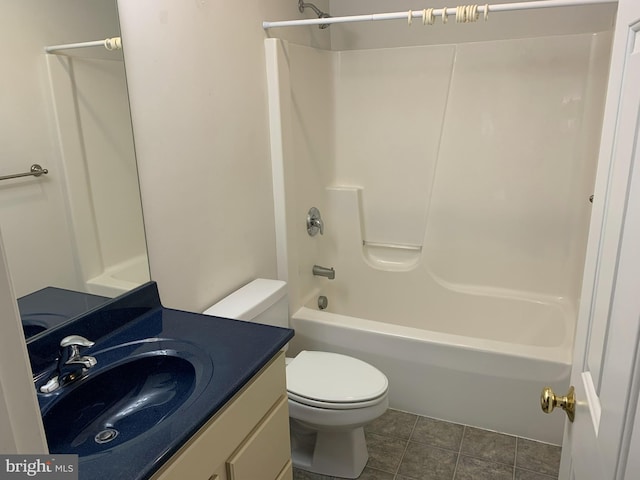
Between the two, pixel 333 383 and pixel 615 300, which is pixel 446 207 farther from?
pixel 615 300

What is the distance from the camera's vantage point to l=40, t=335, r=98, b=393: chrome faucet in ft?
3.76

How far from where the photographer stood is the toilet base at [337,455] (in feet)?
6.39

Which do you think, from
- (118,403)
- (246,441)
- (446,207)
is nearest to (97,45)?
(118,403)

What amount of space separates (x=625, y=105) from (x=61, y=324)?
1340 millimetres

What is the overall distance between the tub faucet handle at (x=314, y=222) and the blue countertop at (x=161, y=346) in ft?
3.78

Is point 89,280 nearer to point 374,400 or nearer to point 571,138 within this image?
point 374,400

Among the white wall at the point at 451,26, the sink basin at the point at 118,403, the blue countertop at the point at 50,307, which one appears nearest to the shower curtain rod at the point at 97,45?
the blue countertop at the point at 50,307

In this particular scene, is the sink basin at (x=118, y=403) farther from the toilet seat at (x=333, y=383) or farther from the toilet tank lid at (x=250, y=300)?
the toilet seat at (x=333, y=383)

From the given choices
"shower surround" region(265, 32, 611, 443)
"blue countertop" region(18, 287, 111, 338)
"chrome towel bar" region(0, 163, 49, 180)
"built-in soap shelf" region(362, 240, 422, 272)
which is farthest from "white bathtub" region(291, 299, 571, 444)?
"chrome towel bar" region(0, 163, 49, 180)

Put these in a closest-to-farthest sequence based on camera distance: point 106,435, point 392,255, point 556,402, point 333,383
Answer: point 556,402
point 106,435
point 333,383
point 392,255

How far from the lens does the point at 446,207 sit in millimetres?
2760

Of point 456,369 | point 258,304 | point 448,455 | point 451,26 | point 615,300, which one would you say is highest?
point 451,26

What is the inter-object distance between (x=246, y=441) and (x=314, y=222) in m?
1.54

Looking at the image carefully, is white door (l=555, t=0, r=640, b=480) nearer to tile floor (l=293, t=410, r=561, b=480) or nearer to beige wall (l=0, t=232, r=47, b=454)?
beige wall (l=0, t=232, r=47, b=454)
